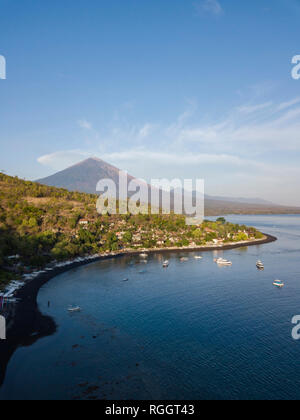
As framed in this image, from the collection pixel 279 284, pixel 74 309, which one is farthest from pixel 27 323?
pixel 279 284

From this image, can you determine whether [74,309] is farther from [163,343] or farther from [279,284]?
[279,284]

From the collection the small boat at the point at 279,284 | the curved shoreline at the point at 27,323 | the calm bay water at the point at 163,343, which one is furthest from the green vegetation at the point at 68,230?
the small boat at the point at 279,284

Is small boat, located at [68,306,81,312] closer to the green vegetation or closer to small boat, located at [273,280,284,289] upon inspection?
the green vegetation

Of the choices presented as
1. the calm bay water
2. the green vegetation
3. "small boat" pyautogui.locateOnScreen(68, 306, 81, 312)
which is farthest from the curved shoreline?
the green vegetation

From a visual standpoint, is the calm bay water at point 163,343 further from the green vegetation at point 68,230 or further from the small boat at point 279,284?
the green vegetation at point 68,230

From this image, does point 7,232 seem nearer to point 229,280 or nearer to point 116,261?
point 116,261
